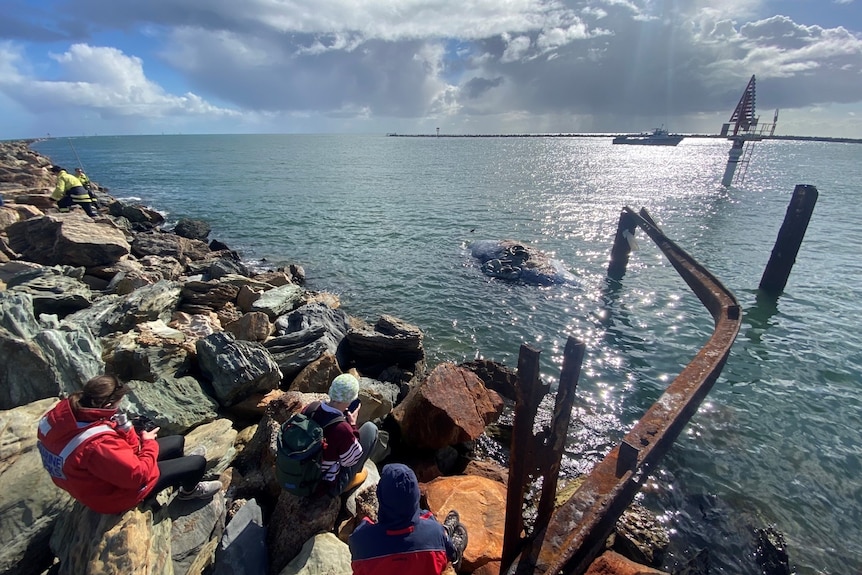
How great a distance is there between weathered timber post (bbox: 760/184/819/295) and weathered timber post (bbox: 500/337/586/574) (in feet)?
47.7

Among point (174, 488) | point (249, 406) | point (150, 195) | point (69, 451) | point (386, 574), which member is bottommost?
point (150, 195)

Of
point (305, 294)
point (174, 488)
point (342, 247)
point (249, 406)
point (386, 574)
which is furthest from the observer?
point (342, 247)

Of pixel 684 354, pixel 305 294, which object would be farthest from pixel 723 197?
pixel 305 294

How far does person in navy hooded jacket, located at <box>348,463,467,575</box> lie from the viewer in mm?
3262

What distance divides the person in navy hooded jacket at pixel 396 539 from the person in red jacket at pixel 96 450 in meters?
2.24

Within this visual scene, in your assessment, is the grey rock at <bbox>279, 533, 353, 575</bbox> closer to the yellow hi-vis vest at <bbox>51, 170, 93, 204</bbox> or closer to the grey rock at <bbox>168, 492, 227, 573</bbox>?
the grey rock at <bbox>168, 492, 227, 573</bbox>

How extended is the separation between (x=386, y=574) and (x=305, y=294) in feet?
40.7

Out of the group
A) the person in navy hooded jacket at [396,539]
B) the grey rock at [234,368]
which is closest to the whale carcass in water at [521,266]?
the grey rock at [234,368]

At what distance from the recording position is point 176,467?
4.57m

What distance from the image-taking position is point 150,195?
144ft

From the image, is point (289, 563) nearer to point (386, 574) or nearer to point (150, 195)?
point (386, 574)

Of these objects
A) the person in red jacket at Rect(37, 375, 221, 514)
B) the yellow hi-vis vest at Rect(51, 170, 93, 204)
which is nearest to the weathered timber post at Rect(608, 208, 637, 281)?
the person in red jacket at Rect(37, 375, 221, 514)

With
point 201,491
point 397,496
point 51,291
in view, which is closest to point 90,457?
point 201,491

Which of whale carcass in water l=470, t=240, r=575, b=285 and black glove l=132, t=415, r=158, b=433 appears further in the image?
whale carcass in water l=470, t=240, r=575, b=285
